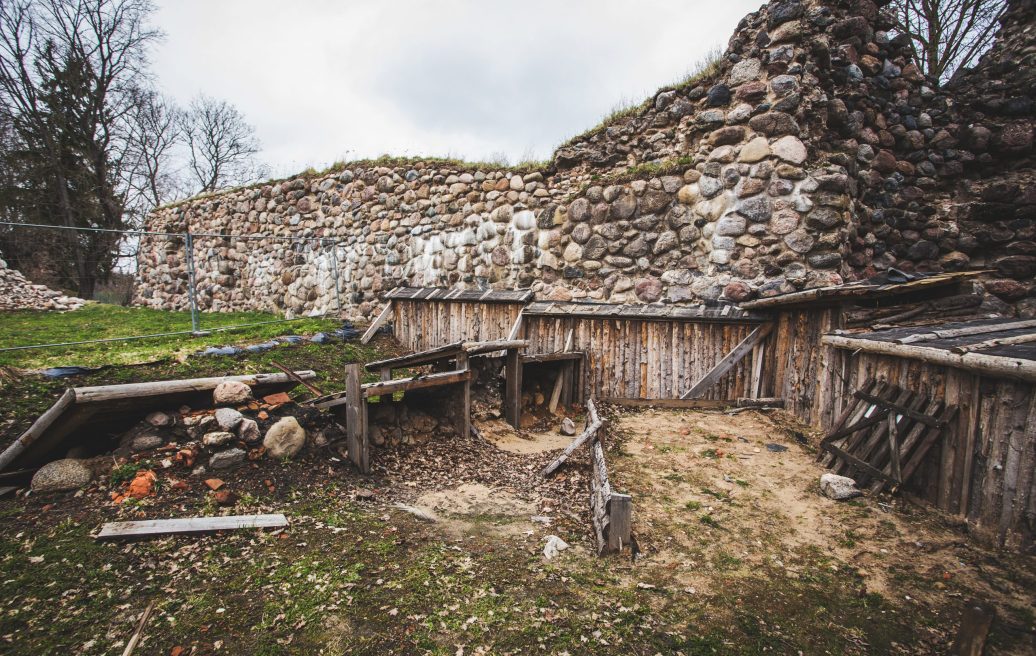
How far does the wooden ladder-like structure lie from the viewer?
3.83 m

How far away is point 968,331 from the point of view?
4070 millimetres

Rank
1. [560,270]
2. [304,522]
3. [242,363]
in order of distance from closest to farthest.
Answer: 1. [304,522]
2. [242,363]
3. [560,270]

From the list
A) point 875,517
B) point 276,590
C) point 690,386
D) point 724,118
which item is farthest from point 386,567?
point 724,118

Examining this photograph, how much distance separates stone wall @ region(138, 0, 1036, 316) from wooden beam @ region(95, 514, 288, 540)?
5884mm

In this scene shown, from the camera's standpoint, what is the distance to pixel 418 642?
8.21ft

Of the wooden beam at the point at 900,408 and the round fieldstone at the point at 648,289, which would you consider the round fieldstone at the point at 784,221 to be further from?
the wooden beam at the point at 900,408

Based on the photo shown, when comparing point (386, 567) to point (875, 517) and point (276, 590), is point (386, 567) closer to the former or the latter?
point (276, 590)

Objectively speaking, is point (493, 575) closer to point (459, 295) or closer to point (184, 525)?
point (184, 525)

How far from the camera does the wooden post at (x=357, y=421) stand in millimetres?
4730

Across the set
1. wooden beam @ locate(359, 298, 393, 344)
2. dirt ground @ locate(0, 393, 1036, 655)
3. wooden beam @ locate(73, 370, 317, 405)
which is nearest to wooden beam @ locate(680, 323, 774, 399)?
dirt ground @ locate(0, 393, 1036, 655)

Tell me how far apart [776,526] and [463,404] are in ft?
12.3

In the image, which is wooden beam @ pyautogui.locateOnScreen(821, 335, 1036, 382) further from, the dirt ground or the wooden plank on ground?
the wooden plank on ground

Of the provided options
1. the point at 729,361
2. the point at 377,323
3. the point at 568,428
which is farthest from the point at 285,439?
the point at 729,361

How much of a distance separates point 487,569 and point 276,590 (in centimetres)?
138
